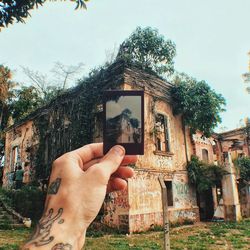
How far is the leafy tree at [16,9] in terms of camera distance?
5.95 meters

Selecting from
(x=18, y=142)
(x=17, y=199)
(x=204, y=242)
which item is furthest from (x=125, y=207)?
(x=18, y=142)

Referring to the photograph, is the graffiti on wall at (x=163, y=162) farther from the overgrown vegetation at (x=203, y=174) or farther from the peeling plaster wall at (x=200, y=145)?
the peeling plaster wall at (x=200, y=145)

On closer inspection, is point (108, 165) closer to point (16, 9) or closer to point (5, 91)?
point (16, 9)

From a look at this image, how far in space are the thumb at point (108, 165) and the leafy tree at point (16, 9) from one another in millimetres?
4978

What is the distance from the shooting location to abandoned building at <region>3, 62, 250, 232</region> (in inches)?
487

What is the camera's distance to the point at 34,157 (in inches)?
744

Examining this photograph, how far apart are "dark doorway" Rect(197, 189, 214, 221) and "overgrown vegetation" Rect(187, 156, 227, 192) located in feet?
7.88

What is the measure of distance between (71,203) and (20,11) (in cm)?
579

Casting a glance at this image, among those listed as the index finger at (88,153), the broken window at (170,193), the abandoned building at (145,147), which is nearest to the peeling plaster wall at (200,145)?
the abandoned building at (145,147)

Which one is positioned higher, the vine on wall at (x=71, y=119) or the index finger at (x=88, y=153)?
the vine on wall at (x=71, y=119)

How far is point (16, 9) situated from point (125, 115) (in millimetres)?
5226

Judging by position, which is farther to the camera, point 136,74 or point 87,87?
point 87,87

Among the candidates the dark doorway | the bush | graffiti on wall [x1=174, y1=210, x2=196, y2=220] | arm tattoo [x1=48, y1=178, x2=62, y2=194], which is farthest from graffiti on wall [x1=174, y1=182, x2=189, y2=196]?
arm tattoo [x1=48, y1=178, x2=62, y2=194]

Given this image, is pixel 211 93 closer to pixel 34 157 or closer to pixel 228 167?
pixel 228 167
